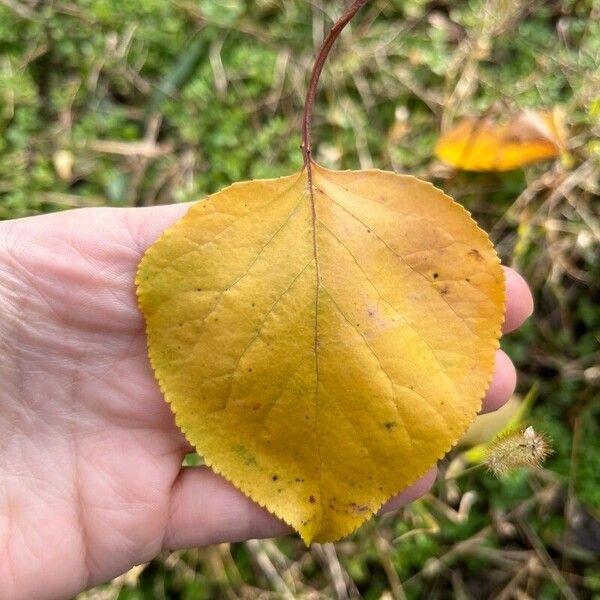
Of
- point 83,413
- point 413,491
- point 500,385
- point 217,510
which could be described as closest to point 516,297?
point 500,385

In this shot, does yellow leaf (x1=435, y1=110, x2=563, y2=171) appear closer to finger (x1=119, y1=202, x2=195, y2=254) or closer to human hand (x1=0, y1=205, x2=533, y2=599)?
human hand (x1=0, y1=205, x2=533, y2=599)

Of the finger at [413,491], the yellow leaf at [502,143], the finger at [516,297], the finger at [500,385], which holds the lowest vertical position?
the finger at [413,491]

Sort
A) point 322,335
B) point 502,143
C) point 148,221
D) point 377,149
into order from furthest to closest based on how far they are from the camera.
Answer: point 377,149
point 502,143
point 148,221
point 322,335

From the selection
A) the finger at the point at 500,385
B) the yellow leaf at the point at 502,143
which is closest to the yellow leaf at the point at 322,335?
the finger at the point at 500,385

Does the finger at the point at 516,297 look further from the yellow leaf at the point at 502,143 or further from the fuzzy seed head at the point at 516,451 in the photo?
the yellow leaf at the point at 502,143

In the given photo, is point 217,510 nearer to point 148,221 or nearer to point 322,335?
point 322,335

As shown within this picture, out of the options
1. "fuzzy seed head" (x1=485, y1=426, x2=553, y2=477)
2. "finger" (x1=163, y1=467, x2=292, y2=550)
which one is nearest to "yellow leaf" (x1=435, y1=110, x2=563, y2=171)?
"fuzzy seed head" (x1=485, y1=426, x2=553, y2=477)

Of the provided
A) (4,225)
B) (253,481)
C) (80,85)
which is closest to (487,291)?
(253,481)
